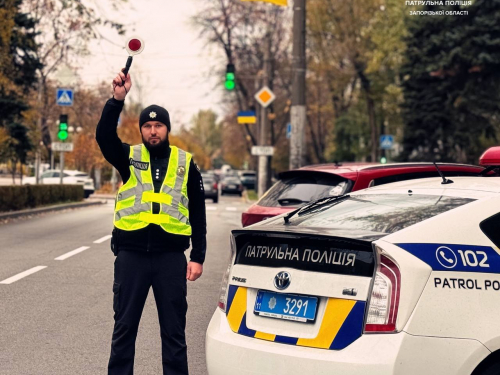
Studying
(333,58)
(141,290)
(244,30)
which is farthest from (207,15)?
(141,290)

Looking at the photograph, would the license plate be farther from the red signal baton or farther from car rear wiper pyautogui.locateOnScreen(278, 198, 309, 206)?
car rear wiper pyautogui.locateOnScreen(278, 198, 309, 206)

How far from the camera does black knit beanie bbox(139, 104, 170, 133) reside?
5.22 meters

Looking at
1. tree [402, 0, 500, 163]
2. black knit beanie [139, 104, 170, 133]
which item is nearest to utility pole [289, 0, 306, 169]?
tree [402, 0, 500, 163]

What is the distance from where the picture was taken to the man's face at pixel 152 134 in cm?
523

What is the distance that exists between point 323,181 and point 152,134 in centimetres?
A: 420

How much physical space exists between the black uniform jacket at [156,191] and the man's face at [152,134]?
0.05 metres

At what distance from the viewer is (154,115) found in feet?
17.1

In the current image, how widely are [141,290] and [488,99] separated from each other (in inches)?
1112

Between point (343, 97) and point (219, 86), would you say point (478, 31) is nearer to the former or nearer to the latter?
point (219, 86)

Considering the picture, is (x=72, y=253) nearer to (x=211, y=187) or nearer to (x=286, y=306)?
(x=286, y=306)

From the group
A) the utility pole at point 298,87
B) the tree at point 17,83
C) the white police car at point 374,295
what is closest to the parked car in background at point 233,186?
the tree at point 17,83

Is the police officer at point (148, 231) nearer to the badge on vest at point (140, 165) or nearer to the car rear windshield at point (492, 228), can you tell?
the badge on vest at point (140, 165)

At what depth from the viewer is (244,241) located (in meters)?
4.88

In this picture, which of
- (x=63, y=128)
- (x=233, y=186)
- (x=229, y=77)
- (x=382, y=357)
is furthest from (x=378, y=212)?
(x=233, y=186)
